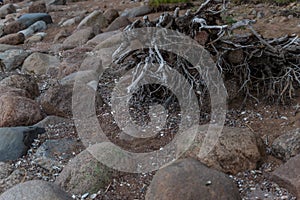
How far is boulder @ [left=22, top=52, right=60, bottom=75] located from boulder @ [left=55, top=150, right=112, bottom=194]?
2.75 m

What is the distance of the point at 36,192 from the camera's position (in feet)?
8.57

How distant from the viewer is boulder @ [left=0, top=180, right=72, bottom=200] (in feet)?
8.52

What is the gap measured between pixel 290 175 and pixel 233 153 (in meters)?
0.36

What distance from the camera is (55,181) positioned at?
3055 millimetres

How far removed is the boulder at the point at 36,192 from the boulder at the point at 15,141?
2.61 feet

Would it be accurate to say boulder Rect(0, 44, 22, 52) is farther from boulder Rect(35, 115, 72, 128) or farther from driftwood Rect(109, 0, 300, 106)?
driftwood Rect(109, 0, 300, 106)

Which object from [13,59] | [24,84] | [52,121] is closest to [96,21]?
[13,59]

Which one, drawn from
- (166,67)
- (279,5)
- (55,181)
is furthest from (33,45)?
Result: (55,181)

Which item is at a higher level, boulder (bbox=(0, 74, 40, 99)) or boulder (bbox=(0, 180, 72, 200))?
boulder (bbox=(0, 180, 72, 200))

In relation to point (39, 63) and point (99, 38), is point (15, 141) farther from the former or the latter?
point (99, 38)

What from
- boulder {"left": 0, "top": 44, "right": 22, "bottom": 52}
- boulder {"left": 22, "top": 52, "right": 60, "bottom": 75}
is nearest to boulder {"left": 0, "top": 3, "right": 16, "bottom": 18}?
boulder {"left": 0, "top": 44, "right": 22, "bottom": 52}

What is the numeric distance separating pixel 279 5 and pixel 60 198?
4.85m

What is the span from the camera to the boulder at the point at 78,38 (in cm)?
668

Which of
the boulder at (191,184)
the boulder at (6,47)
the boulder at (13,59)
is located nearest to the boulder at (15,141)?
the boulder at (191,184)
